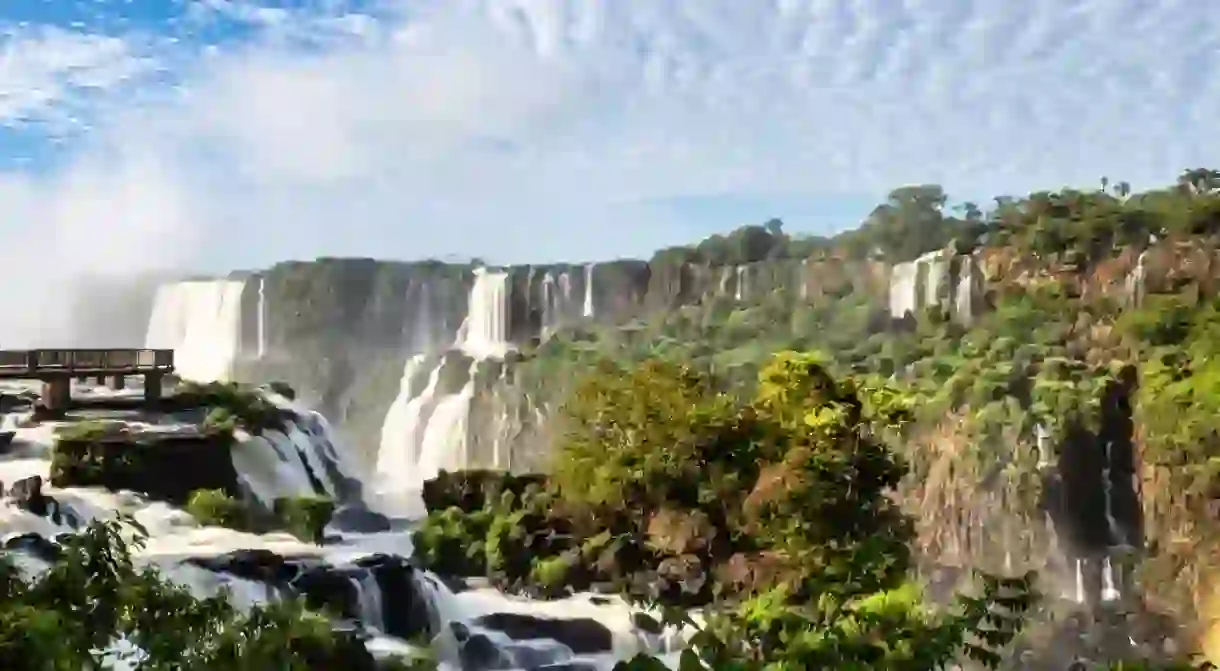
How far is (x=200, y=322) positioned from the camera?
3716 centimetres

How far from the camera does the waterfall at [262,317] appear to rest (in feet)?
126

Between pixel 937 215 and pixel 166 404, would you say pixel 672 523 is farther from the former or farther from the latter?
pixel 937 215

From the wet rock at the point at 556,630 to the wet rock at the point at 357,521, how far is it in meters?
4.55

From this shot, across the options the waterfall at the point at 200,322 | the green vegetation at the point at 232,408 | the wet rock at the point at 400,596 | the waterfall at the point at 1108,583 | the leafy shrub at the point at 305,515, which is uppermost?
the waterfall at the point at 200,322

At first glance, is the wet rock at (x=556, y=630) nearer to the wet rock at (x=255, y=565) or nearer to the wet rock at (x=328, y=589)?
the wet rock at (x=328, y=589)

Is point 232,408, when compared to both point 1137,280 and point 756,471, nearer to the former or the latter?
point 756,471

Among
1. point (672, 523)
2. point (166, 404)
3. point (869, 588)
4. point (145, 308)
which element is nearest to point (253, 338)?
point (145, 308)

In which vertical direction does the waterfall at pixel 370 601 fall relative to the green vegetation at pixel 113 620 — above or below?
below

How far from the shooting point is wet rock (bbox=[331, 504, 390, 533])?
1856cm

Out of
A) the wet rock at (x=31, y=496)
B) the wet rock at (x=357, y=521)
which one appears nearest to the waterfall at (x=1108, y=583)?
the wet rock at (x=357, y=521)

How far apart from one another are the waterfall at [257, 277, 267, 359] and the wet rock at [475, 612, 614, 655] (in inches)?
1010

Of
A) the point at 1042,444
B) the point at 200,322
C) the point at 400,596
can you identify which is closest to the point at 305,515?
the point at 400,596

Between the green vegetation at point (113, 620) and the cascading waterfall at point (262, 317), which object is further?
the cascading waterfall at point (262, 317)

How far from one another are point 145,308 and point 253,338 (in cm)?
335
